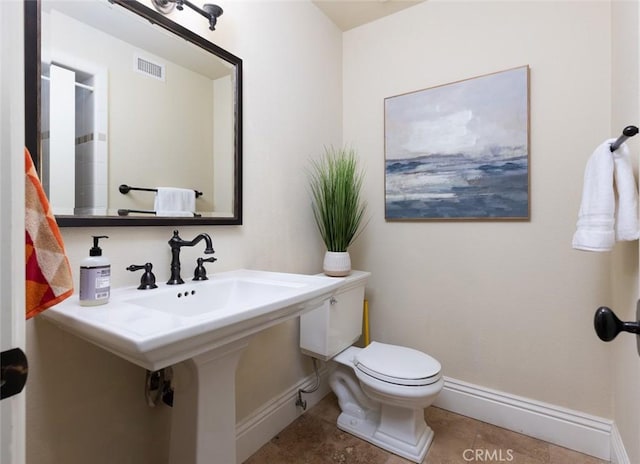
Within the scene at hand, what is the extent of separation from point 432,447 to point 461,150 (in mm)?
1543

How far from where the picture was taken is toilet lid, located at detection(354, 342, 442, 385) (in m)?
1.40

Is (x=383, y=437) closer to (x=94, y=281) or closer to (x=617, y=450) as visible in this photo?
(x=617, y=450)

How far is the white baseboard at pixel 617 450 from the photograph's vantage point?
1.28 meters

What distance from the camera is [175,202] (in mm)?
1213

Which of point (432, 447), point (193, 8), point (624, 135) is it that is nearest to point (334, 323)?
point (432, 447)

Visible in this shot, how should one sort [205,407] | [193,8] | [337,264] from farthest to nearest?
[337,264] < [193,8] < [205,407]

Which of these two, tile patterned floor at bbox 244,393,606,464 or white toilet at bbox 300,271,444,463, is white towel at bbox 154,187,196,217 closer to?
white toilet at bbox 300,271,444,463

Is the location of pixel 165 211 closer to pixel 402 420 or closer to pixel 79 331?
pixel 79 331

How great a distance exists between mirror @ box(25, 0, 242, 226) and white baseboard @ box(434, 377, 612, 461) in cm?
157

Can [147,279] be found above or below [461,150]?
below

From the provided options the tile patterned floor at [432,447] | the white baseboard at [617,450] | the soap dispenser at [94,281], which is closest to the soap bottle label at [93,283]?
the soap dispenser at [94,281]

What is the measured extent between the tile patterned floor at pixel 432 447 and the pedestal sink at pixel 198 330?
1.90 ft

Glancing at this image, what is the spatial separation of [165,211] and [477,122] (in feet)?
5.36

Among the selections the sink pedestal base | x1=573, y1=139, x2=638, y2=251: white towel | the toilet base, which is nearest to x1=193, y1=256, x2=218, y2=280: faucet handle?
the sink pedestal base
